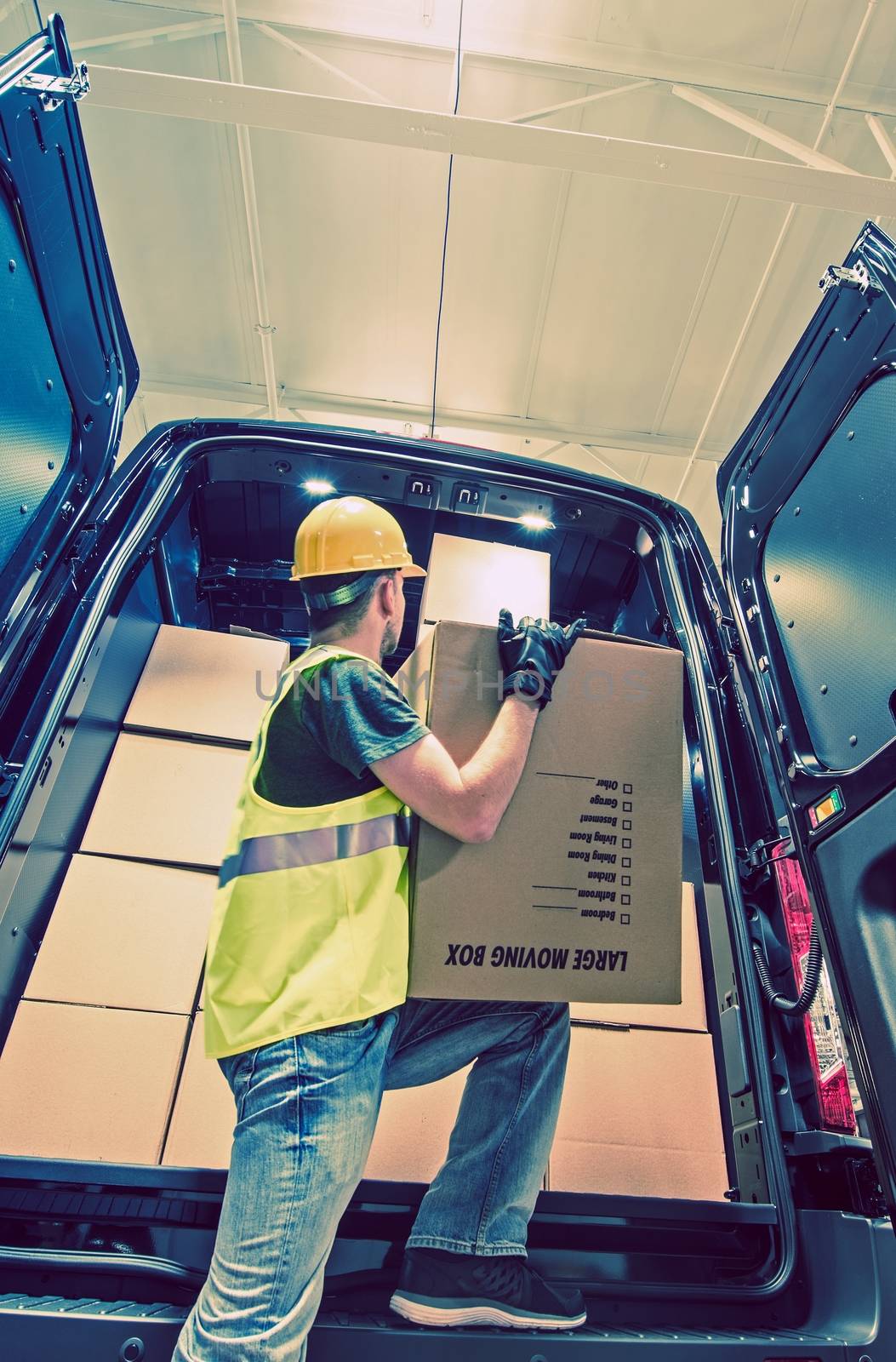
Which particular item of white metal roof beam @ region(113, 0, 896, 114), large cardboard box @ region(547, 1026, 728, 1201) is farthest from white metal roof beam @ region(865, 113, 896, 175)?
large cardboard box @ region(547, 1026, 728, 1201)

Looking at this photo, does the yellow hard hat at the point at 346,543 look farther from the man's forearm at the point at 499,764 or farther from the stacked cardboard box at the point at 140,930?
the stacked cardboard box at the point at 140,930

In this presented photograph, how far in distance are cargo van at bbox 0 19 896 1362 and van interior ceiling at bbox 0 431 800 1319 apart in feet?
0.03

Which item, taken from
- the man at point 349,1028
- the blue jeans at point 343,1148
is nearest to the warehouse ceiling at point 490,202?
the man at point 349,1028

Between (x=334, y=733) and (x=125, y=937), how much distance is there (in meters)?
1.02

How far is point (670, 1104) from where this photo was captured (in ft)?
6.47

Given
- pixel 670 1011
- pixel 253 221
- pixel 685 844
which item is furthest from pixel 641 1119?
pixel 253 221

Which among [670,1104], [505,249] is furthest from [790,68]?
[670,1104]

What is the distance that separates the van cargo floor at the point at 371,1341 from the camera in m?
1.19

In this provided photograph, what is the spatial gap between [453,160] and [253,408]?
3242 millimetres

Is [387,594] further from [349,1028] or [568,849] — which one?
[349,1028]

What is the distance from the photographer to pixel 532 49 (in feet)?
18.8

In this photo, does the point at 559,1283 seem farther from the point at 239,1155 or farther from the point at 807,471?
the point at 807,471

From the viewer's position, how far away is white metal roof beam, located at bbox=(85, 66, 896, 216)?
413 cm

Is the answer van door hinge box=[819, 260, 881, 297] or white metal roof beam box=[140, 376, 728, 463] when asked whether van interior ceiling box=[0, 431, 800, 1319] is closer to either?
van door hinge box=[819, 260, 881, 297]
